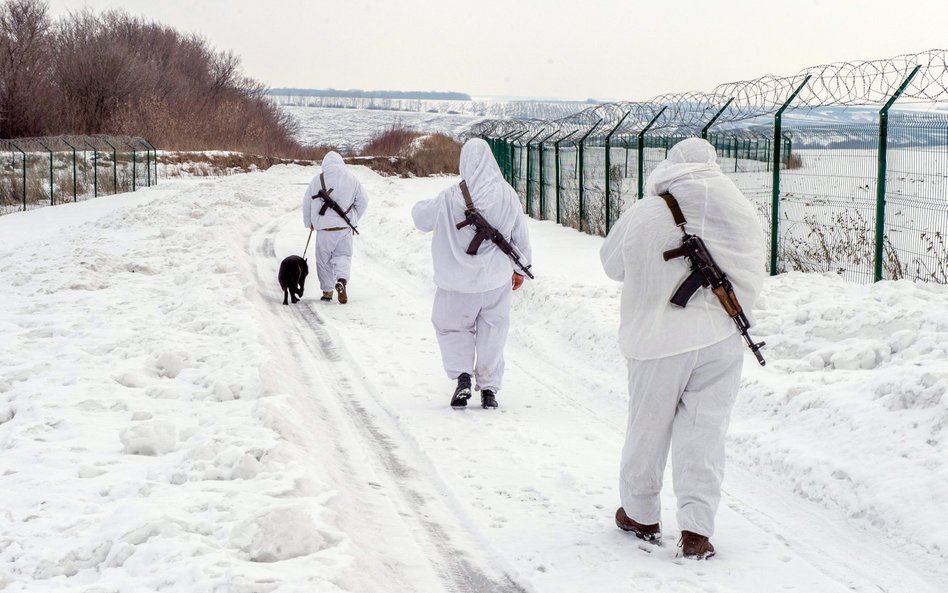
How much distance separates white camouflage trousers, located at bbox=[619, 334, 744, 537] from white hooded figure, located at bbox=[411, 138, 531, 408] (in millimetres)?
2725

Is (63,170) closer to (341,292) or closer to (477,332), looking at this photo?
(341,292)

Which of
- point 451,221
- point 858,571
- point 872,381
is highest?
point 451,221

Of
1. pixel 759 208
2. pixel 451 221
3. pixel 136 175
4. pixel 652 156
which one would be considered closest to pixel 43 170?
pixel 136 175

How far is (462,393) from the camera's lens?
7.12 metres

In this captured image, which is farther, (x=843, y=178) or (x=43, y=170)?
(x=43, y=170)

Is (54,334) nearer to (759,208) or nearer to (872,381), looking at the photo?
(872,381)

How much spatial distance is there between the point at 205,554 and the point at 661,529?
7.10 feet

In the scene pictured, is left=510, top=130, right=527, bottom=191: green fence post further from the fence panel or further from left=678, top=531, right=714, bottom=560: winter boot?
left=678, top=531, right=714, bottom=560: winter boot

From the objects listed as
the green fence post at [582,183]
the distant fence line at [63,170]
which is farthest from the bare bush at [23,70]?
the green fence post at [582,183]

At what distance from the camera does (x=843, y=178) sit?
435 inches

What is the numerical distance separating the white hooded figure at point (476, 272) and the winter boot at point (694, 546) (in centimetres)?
290

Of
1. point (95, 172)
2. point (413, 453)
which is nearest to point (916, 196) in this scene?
point (413, 453)

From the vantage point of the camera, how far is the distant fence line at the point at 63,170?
31.4 meters

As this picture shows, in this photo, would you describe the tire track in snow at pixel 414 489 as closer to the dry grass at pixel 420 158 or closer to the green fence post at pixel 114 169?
the green fence post at pixel 114 169
